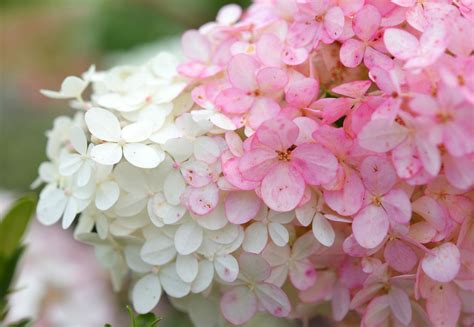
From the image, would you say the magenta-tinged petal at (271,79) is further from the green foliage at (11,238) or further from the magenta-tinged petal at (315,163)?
the green foliage at (11,238)

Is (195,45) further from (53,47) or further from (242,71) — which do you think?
(53,47)

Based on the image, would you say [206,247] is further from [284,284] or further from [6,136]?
[6,136]

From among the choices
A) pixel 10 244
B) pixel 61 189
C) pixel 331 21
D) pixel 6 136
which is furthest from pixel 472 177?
pixel 6 136

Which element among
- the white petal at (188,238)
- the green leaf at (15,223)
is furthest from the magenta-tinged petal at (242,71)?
the green leaf at (15,223)

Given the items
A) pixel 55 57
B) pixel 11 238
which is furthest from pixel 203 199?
pixel 55 57

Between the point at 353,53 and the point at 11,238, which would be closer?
the point at 353,53

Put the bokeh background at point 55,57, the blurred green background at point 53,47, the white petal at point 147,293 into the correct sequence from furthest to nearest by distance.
A: 1. the blurred green background at point 53,47
2. the bokeh background at point 55,57
3. the white petal at point 147,293

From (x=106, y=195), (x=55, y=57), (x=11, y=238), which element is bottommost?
(x=55, y=57)
